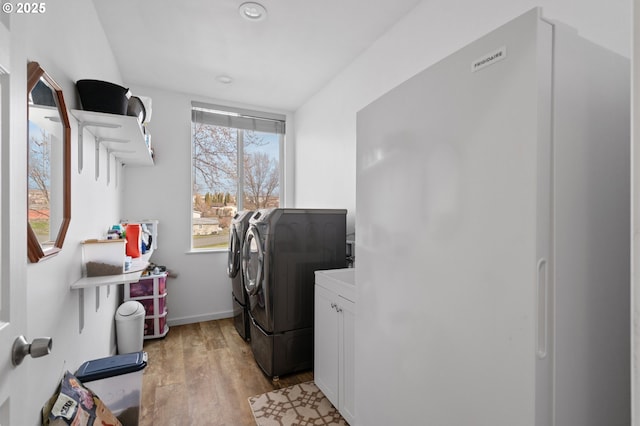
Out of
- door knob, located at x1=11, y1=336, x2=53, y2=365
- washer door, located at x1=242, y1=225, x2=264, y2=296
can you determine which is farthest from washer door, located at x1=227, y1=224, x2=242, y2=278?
door knob, located at x1=11, y1=336, x2=53, y2=365

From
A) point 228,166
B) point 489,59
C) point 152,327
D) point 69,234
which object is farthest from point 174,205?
point 489,59

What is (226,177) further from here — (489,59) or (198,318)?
(489,59)

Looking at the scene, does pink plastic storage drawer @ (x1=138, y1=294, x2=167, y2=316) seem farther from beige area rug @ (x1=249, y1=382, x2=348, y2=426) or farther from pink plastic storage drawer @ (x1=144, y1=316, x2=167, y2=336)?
beige area rug @ (x1=249, y1=382, x2=348, y2=426)

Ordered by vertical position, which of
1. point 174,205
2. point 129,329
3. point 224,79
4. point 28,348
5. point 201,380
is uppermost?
point 224,79

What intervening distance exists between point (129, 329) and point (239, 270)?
3.25 feet

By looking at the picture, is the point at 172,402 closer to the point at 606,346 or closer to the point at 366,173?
the point at 366,173

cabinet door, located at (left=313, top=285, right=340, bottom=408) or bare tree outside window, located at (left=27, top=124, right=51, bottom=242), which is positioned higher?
bare tree outside window, located at (left=27, top=124, right=51, bottom=242)

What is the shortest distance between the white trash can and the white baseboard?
824 mm

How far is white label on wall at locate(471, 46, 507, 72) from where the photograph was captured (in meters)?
0.79

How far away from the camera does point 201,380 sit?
2.31 meters

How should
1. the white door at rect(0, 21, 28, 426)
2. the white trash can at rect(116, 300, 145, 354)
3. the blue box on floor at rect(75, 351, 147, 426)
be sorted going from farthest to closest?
the white trash can at rect(116, 300, 145, 354) → the blue box on floor at rect(75, 351, 147, 426) → the white door at rect(0, 21, 28, 426)

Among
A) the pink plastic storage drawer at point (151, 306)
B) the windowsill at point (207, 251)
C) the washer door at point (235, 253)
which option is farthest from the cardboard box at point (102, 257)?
the windowsill at point (207, 251)

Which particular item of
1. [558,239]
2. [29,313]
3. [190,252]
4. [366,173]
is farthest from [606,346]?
[190,252]

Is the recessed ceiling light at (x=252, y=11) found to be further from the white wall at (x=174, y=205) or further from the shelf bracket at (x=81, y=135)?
the white wall at (x=174, y=205)
